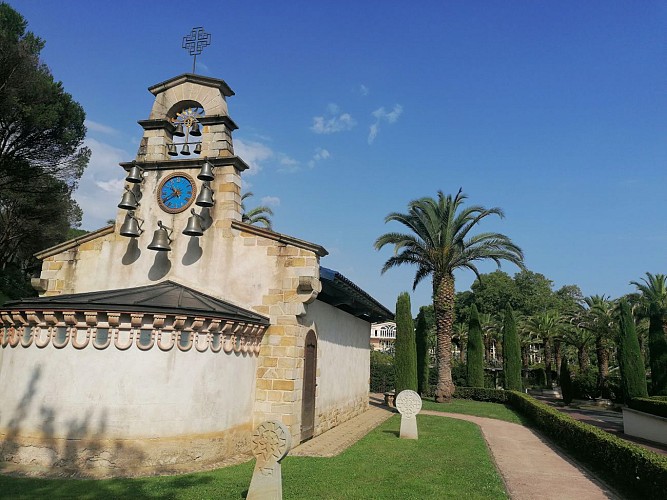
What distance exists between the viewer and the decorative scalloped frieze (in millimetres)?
8805

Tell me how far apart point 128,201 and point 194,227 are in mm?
2114

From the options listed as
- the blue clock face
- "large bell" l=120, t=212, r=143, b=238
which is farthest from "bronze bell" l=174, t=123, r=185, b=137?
"large bell" l=120, t=212, r=143, b=238

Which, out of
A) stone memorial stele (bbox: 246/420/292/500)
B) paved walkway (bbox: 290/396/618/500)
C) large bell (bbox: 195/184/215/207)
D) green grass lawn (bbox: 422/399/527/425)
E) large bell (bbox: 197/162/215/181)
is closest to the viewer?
stone memorial stele (bbox: 246/420/292/500)

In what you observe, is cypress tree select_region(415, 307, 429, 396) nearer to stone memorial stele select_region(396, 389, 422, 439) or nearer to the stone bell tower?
stone memorial stele select_region(396, 389, 422, 439)

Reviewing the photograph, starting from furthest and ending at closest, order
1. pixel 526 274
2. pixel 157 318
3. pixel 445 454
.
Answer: pixel 526 274 → pixel 445 454 → pixel 157 318

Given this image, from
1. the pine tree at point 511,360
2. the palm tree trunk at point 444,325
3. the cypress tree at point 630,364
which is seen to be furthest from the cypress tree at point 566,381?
the palm tree trunk at point 444,325

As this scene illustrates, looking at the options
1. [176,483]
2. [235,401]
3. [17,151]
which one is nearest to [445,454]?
[235,401]

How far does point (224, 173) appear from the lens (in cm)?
1232

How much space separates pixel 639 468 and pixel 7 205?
97.8 feet

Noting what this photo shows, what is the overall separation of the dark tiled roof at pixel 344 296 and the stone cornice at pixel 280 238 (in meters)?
0.96

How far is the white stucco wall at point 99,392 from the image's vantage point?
859 centimetres

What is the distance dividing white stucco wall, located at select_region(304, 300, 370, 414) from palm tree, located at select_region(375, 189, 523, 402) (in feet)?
18.4

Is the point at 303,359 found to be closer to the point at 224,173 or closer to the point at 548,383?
the point at 224,173

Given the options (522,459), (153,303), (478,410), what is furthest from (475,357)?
(153,303)
